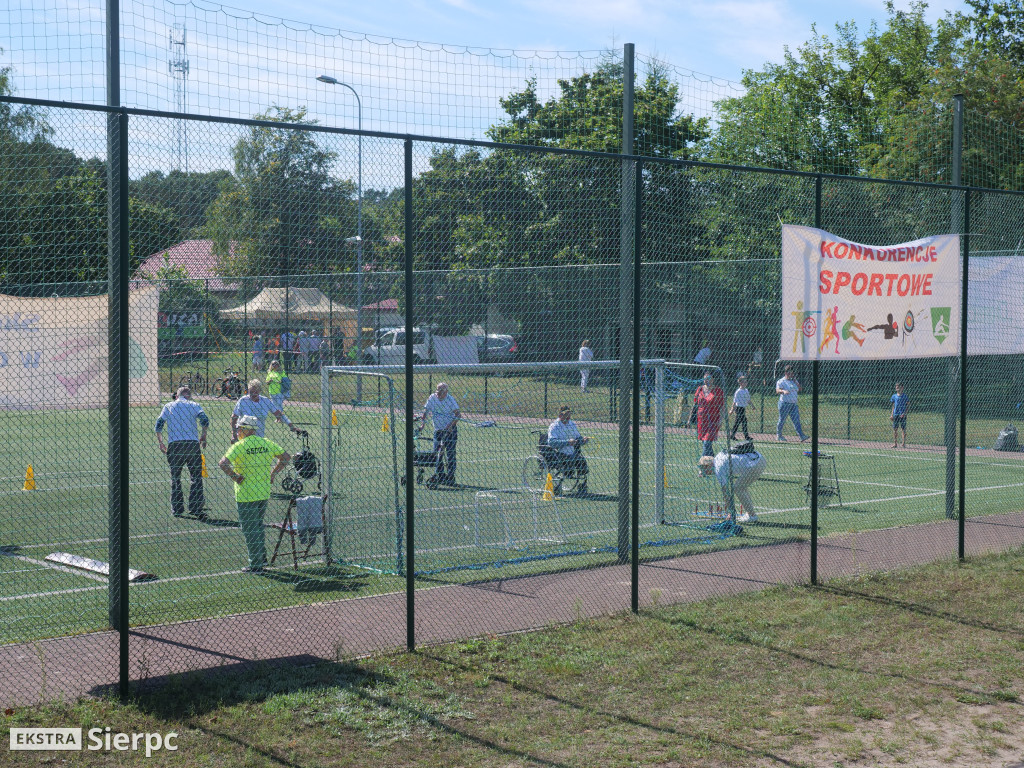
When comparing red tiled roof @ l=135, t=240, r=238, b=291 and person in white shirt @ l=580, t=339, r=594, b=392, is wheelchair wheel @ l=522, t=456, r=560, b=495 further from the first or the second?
red tiled roof @ l=135, t=240, r=238, b=291

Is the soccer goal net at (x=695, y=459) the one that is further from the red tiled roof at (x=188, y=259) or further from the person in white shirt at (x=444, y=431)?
the red tiled roof at (x=188, y=259)

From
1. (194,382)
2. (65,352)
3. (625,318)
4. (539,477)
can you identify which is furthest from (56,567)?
(625,318)

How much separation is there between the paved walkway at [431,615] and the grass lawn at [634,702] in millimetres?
370

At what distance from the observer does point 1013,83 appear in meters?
30.4

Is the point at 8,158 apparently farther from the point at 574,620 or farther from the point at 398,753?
the point at 574,620

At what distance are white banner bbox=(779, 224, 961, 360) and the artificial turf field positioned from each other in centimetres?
304

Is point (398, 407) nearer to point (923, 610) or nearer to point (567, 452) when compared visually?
point (567, 452)

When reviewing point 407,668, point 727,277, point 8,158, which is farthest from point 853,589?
point 727,277

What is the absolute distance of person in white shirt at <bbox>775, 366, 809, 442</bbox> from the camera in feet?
63.5

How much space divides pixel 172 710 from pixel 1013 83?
1264 inches

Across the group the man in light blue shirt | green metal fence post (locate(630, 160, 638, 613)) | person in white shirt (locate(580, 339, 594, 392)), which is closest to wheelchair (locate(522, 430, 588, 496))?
person in white shirt (locate(580, 339, 594, 392))

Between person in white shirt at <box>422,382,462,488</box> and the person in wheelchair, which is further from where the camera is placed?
person in white shirt at <box>422,382,462,488</box>

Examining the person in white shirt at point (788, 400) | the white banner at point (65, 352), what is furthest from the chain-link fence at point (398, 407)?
the person in white shirt at point (788, 400)

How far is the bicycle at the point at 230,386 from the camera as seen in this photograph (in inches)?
395
